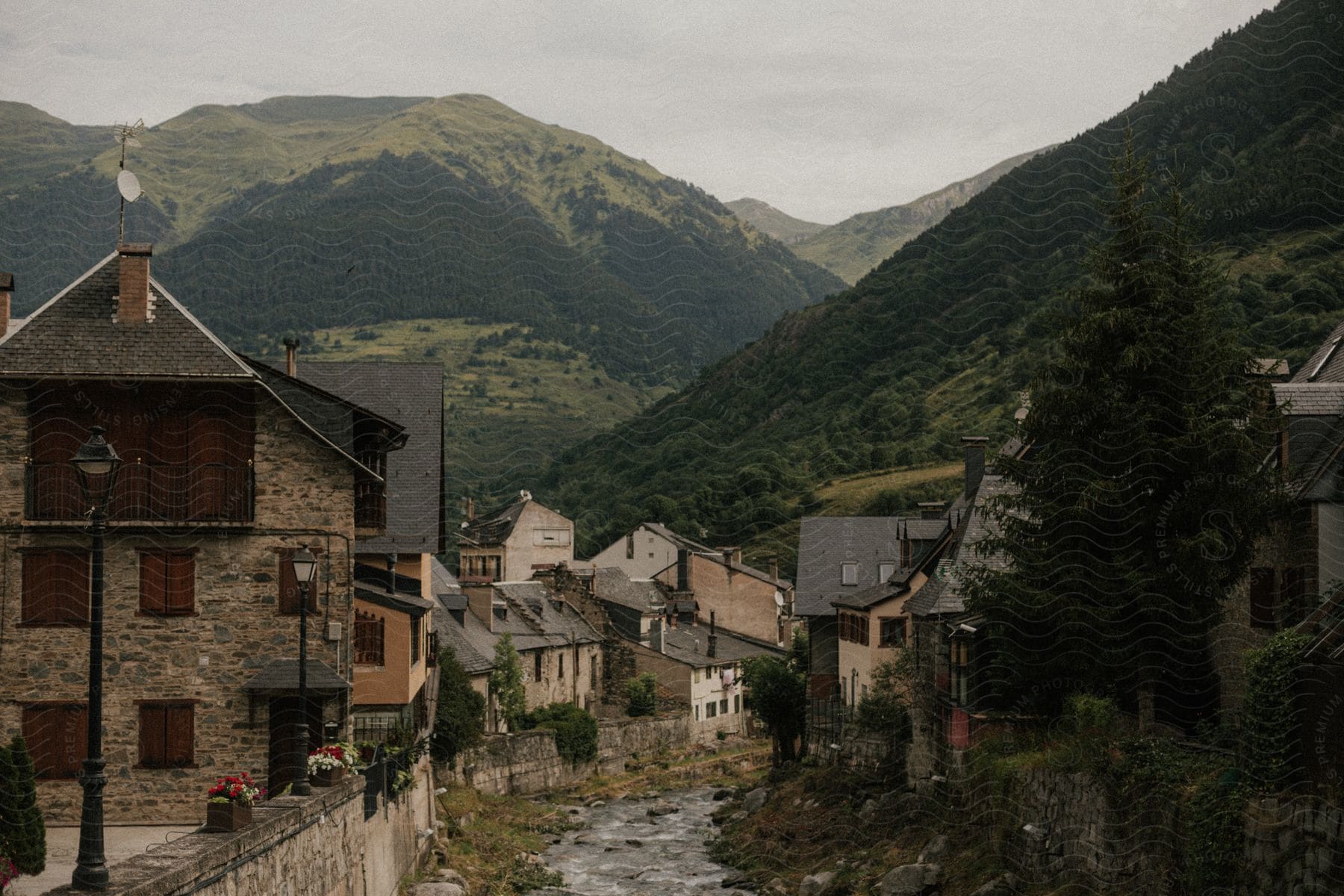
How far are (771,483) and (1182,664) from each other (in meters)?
84.4

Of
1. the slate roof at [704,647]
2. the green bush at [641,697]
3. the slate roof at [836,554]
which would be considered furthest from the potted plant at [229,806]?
the slate roof at [704,647]

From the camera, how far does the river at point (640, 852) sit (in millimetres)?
36438

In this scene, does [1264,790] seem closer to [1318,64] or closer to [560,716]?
[560,716]

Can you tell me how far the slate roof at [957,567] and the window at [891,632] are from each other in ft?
13.3

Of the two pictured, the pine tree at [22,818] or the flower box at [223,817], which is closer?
the flower box at [223,817]

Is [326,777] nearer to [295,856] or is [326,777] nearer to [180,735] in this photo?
[295,856]

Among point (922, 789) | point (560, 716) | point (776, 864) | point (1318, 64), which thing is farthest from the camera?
point (1318, 64)

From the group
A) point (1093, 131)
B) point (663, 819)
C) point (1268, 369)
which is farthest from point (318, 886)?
point (1093, 131)

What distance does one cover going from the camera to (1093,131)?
132375 millimetres

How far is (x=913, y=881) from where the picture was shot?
27500 mm

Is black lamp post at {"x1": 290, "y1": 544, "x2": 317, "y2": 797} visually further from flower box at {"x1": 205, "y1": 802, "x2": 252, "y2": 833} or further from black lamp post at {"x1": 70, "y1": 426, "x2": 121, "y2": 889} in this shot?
black lamp post at {"x1": 70, "y1": 426, "x2": 121, "y2": 889}

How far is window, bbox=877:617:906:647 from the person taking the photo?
41.8 metres

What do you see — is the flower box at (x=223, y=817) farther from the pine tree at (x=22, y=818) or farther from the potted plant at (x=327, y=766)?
the potted plant at (x=327, y=766)

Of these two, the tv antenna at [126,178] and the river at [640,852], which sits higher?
the tv antenna at [126,178]
